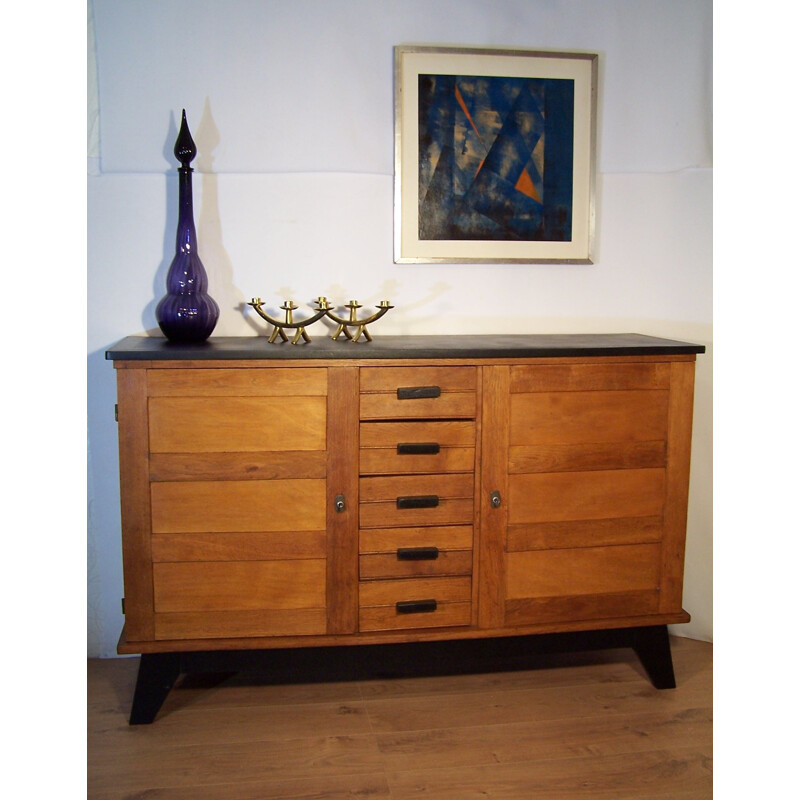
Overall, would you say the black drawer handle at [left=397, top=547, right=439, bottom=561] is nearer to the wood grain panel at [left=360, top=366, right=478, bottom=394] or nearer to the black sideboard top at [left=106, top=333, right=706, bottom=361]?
the wood grain panel at [left=360, top=366, right=478, bottom=394]

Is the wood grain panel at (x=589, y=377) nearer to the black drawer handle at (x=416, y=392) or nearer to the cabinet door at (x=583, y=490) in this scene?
the cabinet door at (x=583, y=490)

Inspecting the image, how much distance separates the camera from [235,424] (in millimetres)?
2230

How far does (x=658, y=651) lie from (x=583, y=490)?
1.94 feet

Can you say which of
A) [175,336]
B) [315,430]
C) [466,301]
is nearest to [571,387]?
[466,301]

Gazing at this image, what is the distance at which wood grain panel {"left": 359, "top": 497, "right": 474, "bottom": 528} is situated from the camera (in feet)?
7.61

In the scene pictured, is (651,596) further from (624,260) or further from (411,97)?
(411,97)

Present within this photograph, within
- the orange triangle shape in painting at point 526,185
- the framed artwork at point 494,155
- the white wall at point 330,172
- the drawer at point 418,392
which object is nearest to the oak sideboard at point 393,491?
the drawer at point 418,392

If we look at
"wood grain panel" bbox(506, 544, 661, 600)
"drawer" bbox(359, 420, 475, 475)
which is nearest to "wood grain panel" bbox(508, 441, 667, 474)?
"drawer" bbox(359, 420, 475, 475)

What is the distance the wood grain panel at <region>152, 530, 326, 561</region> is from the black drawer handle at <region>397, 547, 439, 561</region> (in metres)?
0.22

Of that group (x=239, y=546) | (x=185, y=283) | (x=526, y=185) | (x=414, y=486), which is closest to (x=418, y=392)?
(x=414, y=486)

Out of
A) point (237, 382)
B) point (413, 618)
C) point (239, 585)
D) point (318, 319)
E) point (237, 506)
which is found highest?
point (318, 319)

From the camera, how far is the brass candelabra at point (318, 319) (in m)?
2.41

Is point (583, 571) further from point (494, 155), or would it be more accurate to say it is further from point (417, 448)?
point (494, 155)
